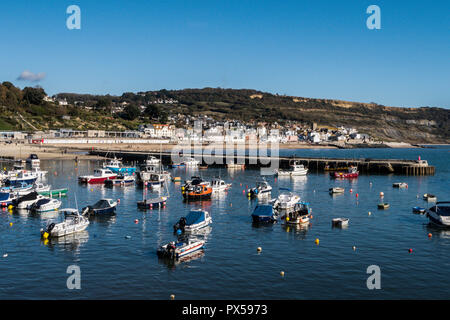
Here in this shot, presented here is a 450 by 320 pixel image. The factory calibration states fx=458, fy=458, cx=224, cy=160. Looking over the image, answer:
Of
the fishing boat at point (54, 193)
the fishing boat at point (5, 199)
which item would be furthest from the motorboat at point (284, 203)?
the fishing boat at point (5, 199)

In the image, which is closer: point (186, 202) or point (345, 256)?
point (345, 256)

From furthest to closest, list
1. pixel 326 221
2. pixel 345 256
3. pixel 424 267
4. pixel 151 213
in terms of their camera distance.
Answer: pixel 151 213 < pixel 326 221 < pixel 345 256 < pixel 424 267

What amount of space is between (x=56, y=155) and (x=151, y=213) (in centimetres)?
7327

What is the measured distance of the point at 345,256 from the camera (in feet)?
99.9

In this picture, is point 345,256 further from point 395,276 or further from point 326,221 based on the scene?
point 326,221

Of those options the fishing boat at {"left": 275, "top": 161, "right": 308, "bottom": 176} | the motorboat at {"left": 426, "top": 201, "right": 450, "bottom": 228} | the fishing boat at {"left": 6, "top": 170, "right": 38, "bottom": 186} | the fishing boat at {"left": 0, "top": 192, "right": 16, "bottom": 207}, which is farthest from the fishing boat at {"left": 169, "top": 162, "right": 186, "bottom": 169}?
the motorboat at {"left": 426, "top": 201, "right": 450, "bottom": 228}

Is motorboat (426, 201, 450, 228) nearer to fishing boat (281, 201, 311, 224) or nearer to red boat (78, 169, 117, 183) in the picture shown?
fishing boat (281, 201, 311, 224)

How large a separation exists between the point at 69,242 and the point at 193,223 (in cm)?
942

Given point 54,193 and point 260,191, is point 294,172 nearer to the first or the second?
point 260,191

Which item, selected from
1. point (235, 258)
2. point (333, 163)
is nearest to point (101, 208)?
point (235, 258)

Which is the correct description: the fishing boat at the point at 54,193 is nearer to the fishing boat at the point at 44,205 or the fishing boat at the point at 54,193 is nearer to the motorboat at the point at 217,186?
the fishing boat at the point at 44,205

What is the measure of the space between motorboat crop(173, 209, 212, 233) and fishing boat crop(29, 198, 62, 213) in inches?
556

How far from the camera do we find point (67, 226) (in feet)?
114
